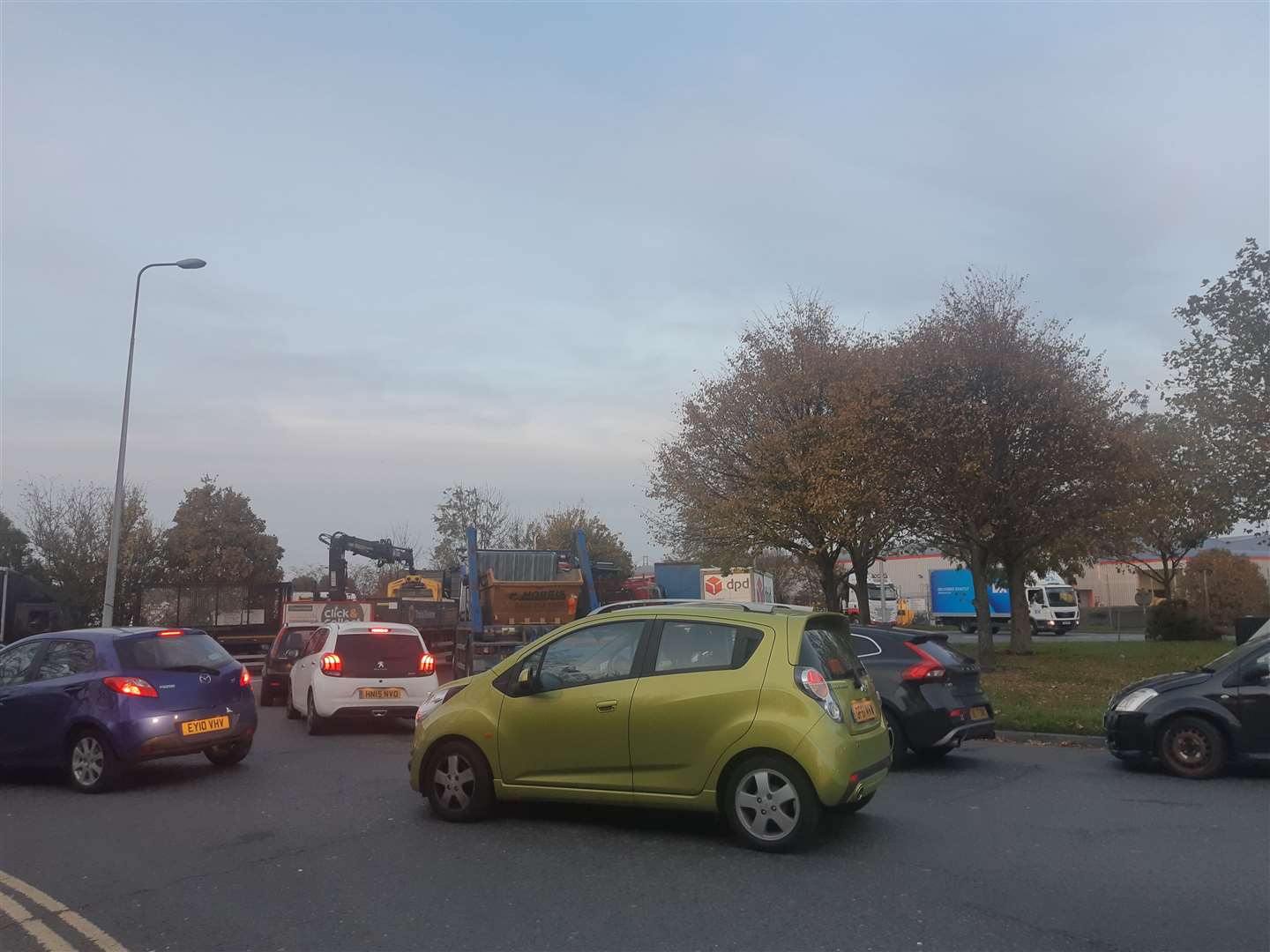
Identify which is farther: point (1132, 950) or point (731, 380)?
point (731, 380)

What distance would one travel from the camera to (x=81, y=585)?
40281 millimetres

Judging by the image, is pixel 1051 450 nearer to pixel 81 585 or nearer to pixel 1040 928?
pixel 1040 928

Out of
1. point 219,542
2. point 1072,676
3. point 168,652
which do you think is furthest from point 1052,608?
point 168,652

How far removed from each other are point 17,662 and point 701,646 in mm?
7378

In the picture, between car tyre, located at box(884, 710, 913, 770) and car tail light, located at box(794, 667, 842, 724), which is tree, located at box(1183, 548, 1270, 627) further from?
car tail light, located at box(794, 667, 842, 724)

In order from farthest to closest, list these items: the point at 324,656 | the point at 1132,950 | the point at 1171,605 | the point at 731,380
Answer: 1. the point at 1171,605
2. the point at 731,380
3. the point at 324,656
4. the point at 1132,950

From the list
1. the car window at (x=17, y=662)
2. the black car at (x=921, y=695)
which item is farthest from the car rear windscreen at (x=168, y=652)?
the black car at (x=921, y=695)

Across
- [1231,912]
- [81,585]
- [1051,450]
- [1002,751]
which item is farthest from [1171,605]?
[81,585]

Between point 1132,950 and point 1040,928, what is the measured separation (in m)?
0.45

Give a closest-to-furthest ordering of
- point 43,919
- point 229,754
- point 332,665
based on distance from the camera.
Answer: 1. point 43,919
2. point 229,754
3. point 332,665

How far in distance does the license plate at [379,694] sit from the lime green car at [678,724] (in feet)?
19.2

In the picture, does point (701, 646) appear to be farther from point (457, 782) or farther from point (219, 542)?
point (219, 542)

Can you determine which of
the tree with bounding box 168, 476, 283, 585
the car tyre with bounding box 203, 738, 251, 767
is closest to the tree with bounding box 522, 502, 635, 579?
the tree with bounding box 168, 476, 283, 585

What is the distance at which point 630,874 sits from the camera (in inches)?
249
